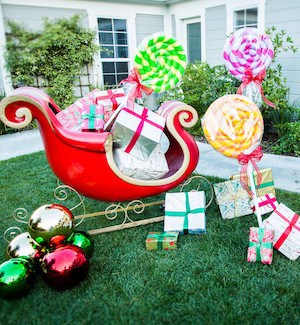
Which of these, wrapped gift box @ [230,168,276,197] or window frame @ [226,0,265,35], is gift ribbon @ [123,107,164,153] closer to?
wrapped gift box @ [230,168,276,197]

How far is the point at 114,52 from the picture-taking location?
7.46 metres

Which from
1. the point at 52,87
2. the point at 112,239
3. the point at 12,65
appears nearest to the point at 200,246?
the point at 112,239

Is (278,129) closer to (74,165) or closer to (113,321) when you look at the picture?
(74,165)

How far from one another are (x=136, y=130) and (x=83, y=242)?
2.52 feet

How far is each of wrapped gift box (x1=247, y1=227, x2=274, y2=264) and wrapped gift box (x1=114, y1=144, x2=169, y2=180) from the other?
2.46 ft

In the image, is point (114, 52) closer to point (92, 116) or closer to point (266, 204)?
point (92, 116)

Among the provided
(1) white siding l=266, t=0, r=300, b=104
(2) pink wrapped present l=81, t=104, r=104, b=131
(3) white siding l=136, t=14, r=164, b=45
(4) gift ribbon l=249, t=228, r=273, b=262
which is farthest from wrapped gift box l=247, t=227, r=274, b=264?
(3) white siding l=136, t=14, r=164, b=45

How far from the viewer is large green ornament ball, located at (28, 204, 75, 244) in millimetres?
2045

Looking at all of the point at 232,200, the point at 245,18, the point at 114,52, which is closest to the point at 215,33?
the point at 245,18

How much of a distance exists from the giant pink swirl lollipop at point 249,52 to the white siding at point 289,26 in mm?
3187

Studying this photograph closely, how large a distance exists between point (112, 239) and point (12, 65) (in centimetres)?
144

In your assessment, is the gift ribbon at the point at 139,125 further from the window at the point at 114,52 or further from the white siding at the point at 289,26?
the window at the point at 114,52

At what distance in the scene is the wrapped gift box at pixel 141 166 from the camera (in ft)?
7.74

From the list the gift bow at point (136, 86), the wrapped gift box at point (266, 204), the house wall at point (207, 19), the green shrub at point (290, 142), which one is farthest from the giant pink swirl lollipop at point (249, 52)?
the house wall at point (207, 19)
